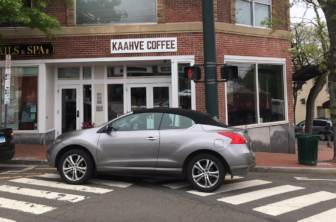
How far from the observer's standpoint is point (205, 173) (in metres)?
5.63

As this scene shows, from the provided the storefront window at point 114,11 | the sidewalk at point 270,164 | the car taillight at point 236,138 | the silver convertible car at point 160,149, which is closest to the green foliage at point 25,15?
the storefront window at point 114,11

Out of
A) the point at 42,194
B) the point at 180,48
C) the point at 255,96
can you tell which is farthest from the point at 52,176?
the point at 255,96

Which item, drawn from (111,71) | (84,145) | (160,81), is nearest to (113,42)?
(111,71)

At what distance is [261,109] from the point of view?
12.4m

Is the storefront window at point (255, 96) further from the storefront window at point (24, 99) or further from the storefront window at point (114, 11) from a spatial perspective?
the storefront window at point (24, 99)

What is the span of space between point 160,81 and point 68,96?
13.0 feet

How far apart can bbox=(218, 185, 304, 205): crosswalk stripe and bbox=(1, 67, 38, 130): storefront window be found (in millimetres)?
9107

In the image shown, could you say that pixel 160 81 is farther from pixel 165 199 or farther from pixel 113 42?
pixel 165 199

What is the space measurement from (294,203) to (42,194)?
14.9 feet

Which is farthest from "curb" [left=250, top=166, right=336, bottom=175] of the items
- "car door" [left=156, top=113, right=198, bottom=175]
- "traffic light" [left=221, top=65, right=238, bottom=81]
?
"car door" [left=156, top=113, right=198, bottom=175]

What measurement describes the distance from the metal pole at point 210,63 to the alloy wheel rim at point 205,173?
3072mm

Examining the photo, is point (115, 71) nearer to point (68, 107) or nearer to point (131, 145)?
point (68, 107)

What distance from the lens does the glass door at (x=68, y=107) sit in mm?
12430

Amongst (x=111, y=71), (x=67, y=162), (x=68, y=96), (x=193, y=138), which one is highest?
(x=111, y=71)
